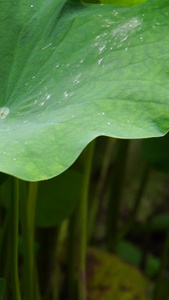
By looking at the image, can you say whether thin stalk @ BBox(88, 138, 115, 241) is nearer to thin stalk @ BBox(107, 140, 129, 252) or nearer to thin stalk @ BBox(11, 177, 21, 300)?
thin stalk @ BBox(107, 140, 129, 252)

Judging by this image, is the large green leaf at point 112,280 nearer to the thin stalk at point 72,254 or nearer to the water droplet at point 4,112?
the thin stalk at point 72,254

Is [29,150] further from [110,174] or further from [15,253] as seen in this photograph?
[110,174]

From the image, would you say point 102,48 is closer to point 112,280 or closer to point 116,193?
point 112,280

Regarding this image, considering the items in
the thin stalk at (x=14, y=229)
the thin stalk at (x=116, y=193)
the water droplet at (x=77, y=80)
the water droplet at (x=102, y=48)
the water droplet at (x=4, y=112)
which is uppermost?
the water droplet at (x=102, y=48)

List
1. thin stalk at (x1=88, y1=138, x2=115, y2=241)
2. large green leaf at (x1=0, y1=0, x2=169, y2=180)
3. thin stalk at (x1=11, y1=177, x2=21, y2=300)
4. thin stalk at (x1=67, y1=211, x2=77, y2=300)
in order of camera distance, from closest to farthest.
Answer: large green leaf at (x1=0, y1=0, x2=169, y2=180) < thin stalk at (x1=11, y1=177, x2=21, y2=300) < thin stalk at (x1=67, y1=211, x2=77, y2=300) < thin stalk at (x1=88, y1=138, x2=115, y2=241)

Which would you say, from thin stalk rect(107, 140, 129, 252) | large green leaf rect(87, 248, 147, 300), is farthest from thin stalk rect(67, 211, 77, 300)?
thin stalk rect(107, 140, 129, 252)

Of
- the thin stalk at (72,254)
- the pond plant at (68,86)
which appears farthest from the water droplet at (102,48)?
the thin stalk at (72,254)
